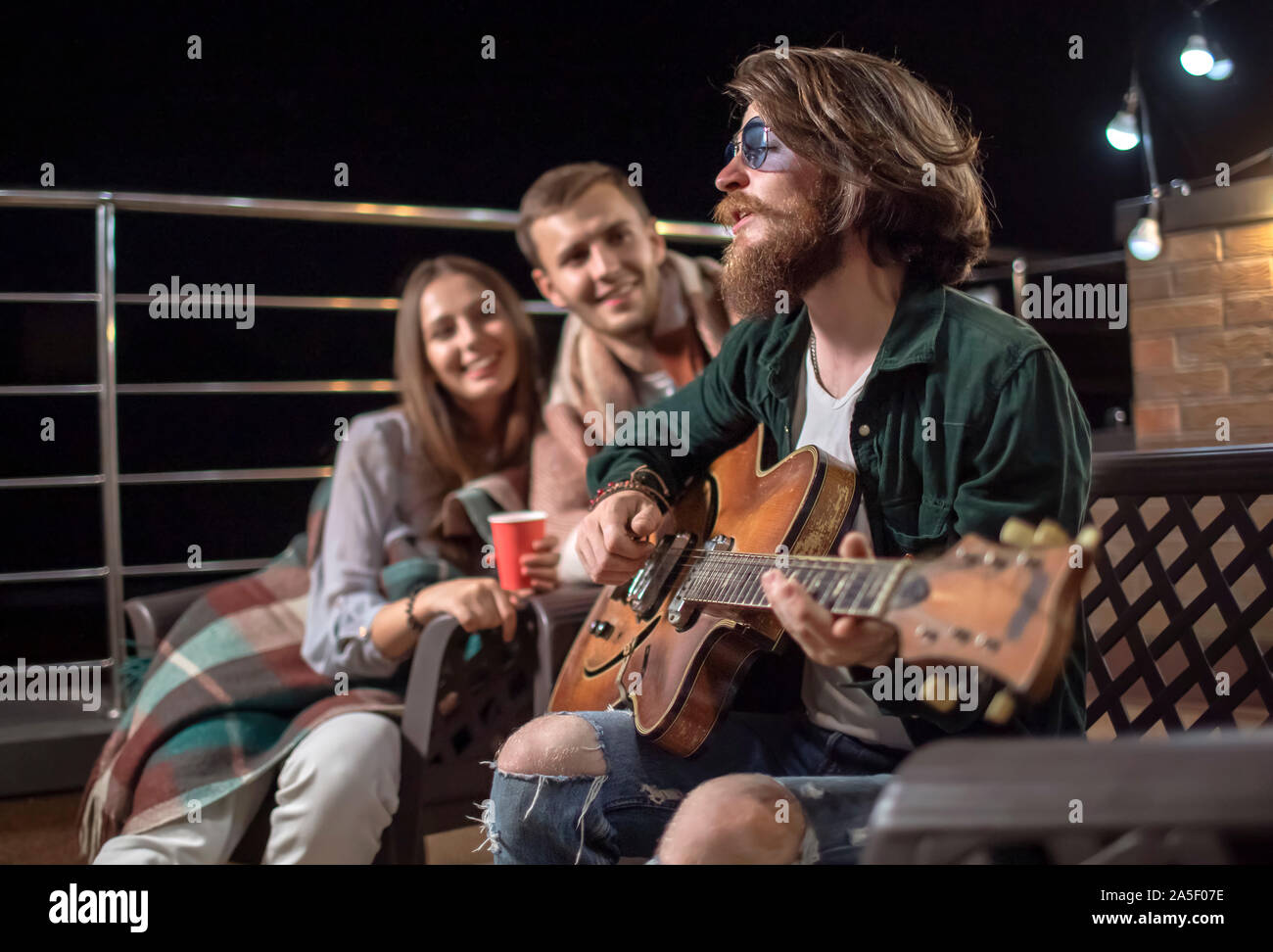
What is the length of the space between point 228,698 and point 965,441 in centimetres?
148

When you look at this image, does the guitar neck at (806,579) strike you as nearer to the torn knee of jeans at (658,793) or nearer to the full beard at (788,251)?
the torn knee of jeans at (658,793)

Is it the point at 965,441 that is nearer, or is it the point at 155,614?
the point at 965,441

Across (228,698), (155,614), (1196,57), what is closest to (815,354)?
(1196,57)

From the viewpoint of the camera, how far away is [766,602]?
124 cm

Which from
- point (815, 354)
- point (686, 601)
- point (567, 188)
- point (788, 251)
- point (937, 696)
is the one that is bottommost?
point (937, 696)

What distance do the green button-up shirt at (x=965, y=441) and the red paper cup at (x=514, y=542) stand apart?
0.70 meters

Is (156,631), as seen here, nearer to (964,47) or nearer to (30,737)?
(30,737)

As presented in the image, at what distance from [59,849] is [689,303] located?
5.67 feet

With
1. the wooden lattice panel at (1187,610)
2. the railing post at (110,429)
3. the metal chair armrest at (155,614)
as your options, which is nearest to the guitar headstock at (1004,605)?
the wooden lattice panel at (1187,610)

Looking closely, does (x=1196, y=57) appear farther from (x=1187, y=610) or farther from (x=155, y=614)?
(x=155, y=614)

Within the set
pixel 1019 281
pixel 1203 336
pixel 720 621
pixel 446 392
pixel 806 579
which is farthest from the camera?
pixel 1019 281

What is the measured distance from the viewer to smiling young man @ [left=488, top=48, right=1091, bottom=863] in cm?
122

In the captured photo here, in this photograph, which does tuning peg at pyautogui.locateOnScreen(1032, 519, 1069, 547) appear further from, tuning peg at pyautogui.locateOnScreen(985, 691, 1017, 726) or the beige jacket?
the beige jacket
